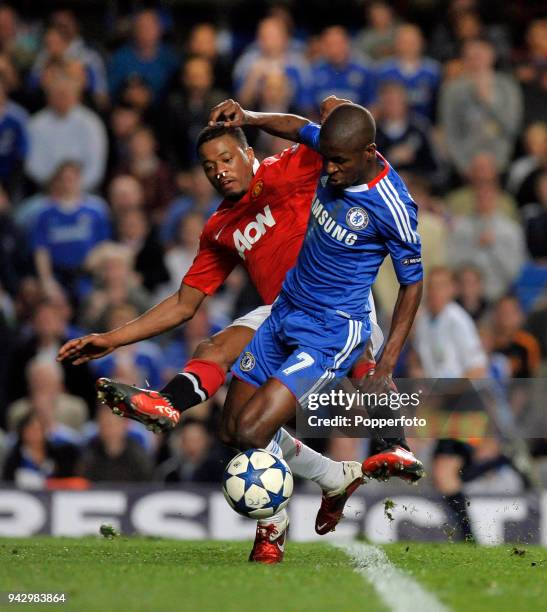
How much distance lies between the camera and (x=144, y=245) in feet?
46.0

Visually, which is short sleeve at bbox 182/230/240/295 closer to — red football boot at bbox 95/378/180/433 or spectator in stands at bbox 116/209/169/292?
red football boot at bbox 95/378/180/433

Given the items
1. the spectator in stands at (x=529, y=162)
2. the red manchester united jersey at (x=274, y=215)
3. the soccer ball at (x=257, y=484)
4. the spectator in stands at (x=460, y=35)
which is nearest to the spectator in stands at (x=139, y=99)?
the spectator in stands at (x=460, y=35)

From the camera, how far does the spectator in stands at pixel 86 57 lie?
15570 millimetres

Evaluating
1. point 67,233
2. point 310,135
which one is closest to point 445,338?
point 67,233

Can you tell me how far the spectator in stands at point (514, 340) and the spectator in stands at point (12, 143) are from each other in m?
5.46

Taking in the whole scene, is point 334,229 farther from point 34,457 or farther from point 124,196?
point 124,196

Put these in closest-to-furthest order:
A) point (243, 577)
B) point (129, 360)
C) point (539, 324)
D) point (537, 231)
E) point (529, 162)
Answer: point (243, 577) < point (129, 360) < point (539, 324) < point (537, 231) < point (529, 162)

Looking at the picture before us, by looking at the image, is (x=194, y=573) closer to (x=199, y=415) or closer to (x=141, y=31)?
(x=199, y=415)

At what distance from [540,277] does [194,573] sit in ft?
26.8

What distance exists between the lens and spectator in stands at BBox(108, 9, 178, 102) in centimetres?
1576

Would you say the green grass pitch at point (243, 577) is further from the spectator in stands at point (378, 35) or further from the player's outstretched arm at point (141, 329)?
the spectator in stands at point (378, 35)

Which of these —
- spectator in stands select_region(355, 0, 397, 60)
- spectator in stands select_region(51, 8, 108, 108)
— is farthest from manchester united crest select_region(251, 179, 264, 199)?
spectator in stands select_region(355, 0, 397, 60)

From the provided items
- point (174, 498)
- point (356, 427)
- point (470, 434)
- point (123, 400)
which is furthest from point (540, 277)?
point (123, 400)

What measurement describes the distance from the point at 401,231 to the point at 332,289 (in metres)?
0.55
